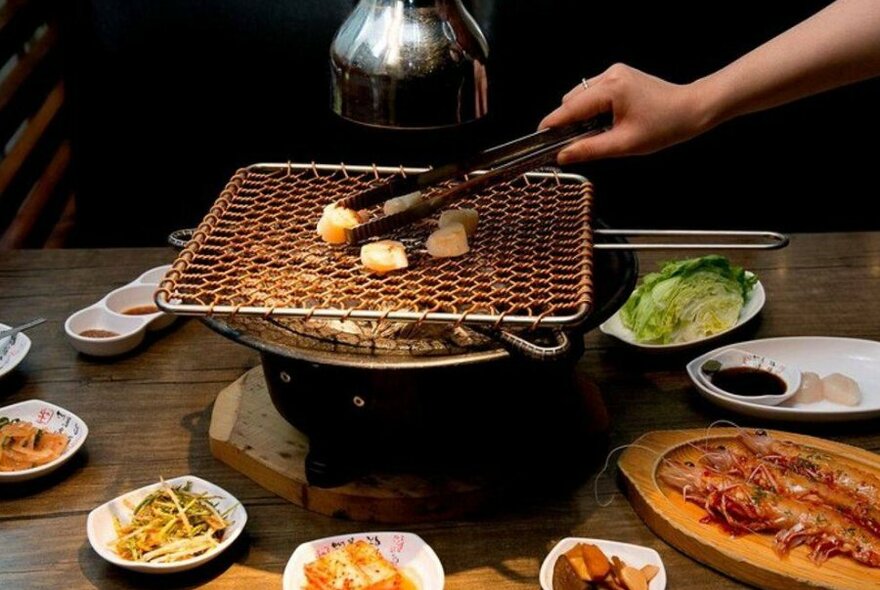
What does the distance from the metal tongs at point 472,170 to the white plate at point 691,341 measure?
66 centimetres

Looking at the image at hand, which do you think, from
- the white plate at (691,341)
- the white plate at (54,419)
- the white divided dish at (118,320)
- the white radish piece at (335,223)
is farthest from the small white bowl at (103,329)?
the white plate at (691,341)

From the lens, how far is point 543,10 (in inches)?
182

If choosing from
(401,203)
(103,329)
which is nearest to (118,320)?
(103,329)

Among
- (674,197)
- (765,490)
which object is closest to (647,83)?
(765,490)

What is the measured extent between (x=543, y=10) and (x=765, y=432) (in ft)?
8.48

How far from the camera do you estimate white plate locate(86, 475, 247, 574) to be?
87.2 inches

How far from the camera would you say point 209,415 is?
9.20ft

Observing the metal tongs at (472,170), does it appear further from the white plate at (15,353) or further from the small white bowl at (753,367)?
the white plate at (15,353)

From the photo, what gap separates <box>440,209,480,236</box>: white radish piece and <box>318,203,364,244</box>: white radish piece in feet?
0.72

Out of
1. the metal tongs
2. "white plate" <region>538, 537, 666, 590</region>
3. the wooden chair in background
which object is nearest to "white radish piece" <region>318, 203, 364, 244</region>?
the metal tongs

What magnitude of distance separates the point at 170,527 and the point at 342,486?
0.40m

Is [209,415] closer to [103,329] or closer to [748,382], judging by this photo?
[103,329]

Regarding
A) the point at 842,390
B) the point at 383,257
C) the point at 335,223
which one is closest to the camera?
the point at 383,257

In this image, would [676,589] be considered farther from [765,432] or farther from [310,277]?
[310,277]
